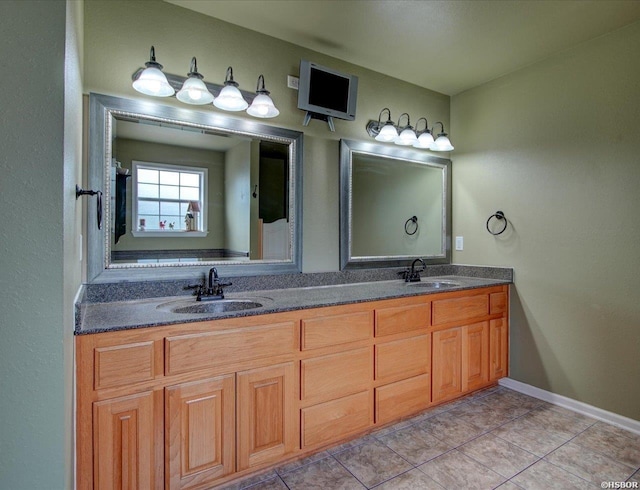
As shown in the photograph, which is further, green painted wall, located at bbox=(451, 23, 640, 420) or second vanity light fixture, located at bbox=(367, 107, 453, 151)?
second vanity light fixture, located at bbox=(367, 107, 453, 151)

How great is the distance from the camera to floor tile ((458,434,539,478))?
1.85 metres

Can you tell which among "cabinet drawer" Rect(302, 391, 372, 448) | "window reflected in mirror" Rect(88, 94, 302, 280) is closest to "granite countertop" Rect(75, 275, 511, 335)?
"window reflected in mirror" Rect(88, 94, 302, 280)

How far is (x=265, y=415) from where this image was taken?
1.71 m

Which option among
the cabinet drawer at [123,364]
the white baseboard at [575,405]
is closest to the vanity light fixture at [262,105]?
→ the cabinet drawer at [123,364]

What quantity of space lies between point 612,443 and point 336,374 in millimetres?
1649

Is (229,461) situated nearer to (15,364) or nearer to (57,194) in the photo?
(15,364)

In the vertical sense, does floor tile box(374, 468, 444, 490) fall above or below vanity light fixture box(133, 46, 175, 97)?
below

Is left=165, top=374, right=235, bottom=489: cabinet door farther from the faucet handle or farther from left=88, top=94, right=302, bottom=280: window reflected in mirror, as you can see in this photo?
left=88, top=94, right=302, bottom=280: window reflected in mirror

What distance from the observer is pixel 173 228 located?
6.73 ft

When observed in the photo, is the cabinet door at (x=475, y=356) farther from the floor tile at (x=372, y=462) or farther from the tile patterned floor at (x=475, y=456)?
the floor tile at (x=372, y=462)

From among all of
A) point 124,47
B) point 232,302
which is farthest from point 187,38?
point 232,302

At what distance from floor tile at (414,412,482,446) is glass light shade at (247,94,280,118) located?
2128mm

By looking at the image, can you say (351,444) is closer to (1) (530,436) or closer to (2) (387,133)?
(1) (530,436)

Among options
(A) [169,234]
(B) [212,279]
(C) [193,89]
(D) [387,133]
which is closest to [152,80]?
(C) [193,89]
